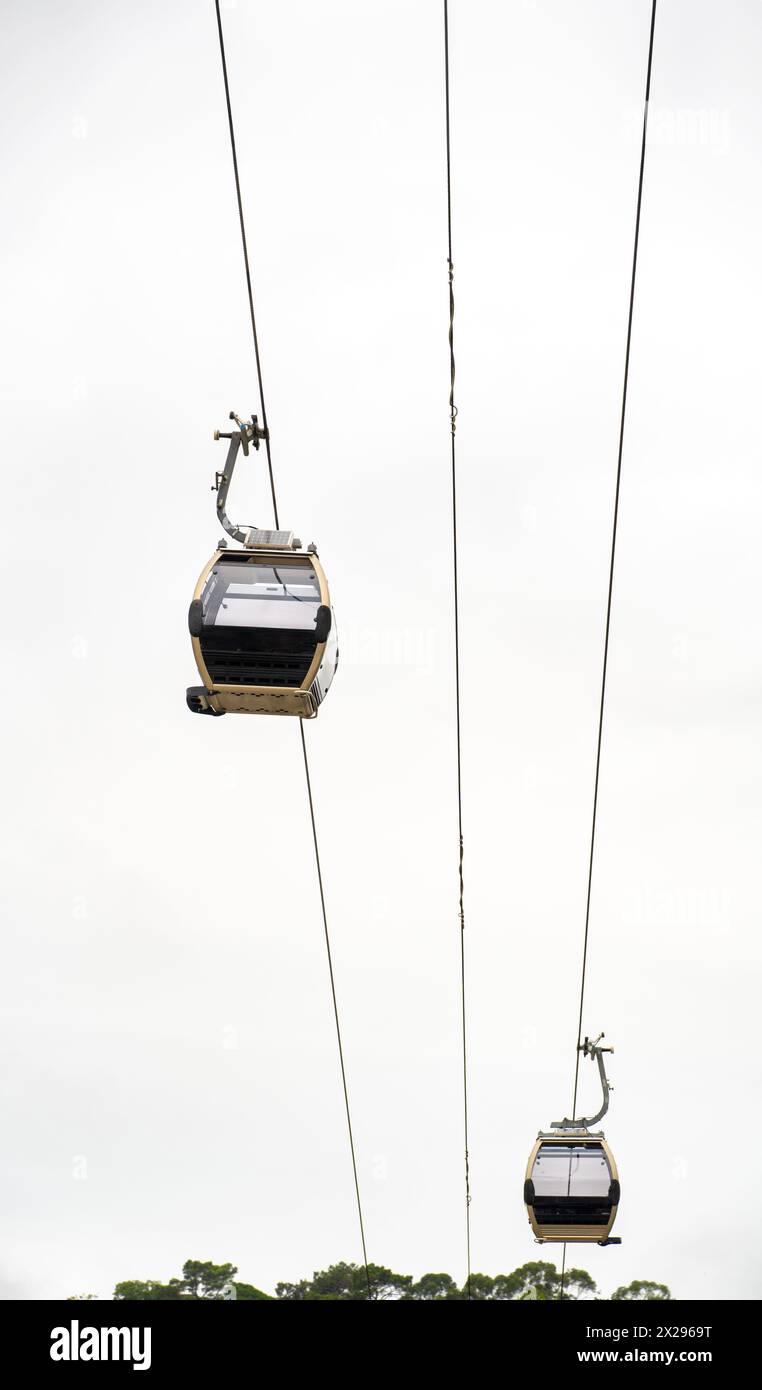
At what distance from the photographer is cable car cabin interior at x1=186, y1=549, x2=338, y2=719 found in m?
10.1

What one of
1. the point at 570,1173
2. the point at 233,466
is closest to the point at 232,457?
the point at 233,466

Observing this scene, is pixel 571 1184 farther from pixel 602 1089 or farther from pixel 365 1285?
pixel 365 1285

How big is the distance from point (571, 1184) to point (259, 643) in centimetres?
1095

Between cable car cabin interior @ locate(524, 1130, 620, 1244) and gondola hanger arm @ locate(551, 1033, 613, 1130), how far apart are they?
30 cm

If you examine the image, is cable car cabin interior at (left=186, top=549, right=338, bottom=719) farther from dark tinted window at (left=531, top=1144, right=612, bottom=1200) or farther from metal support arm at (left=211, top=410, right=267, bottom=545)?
dark tinted window at (left=531, top=1144, right=612, bottom=1200)

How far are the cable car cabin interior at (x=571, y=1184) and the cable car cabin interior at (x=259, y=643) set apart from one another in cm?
1019

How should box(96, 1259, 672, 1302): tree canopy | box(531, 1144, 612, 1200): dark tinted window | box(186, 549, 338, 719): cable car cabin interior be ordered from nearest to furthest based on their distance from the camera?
box(186, 549, 338, 719): cable car cabin interior, box(531, 1144, 612, 1200): dark tinted window, box(96, 1259, 672, 1302): tree canopy

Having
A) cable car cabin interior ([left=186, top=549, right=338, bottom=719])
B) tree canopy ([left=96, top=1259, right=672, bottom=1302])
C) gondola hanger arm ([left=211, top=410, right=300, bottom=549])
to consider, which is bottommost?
tree canopy ([left=96, top=1259, right=672, bottom=1302])

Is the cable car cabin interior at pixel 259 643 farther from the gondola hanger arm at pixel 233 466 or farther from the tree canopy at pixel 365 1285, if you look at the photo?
the tree canopy at pixel 365 1285

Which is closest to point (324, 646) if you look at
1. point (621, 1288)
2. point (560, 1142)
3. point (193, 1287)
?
point (560, 1142)

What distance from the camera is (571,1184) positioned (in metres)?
18.0

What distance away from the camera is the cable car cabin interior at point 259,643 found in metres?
10.1

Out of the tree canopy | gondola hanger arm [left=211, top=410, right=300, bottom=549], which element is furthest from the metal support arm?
the tree canopy

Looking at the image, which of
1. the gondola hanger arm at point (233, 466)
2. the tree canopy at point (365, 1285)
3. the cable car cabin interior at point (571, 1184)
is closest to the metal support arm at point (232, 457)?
the gondola hanger arm at point (233, 466)
